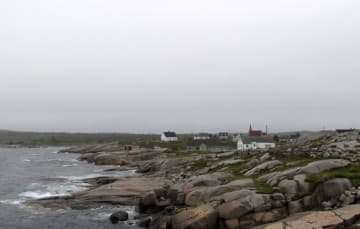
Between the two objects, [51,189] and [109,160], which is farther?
[109,160]

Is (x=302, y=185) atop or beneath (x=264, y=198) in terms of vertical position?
atop

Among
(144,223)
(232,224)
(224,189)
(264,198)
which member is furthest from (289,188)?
(144,223)

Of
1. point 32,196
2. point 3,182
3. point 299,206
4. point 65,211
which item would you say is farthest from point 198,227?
point 3,182

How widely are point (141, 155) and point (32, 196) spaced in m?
65.4

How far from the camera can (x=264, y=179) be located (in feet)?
121

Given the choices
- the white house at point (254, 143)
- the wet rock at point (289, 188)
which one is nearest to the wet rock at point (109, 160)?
the white house at point (254, 143)

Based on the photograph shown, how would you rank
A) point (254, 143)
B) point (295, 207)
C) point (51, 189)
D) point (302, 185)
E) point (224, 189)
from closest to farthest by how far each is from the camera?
point (295, 207), point (302, 185), point (224, 189), point (51, 189), point (254, 143)

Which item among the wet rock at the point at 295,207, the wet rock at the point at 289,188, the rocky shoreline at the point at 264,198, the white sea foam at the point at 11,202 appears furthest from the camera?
the white sea foam at the point at 11,202

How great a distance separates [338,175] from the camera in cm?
3198

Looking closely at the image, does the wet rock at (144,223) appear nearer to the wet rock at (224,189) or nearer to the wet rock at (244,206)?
the wet rock at (224,189)

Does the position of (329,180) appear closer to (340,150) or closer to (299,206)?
(299,206)

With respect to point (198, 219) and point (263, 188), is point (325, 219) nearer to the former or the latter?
point (263, 188)

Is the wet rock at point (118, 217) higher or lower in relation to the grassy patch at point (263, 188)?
lower

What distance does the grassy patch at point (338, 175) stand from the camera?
3155 cm
